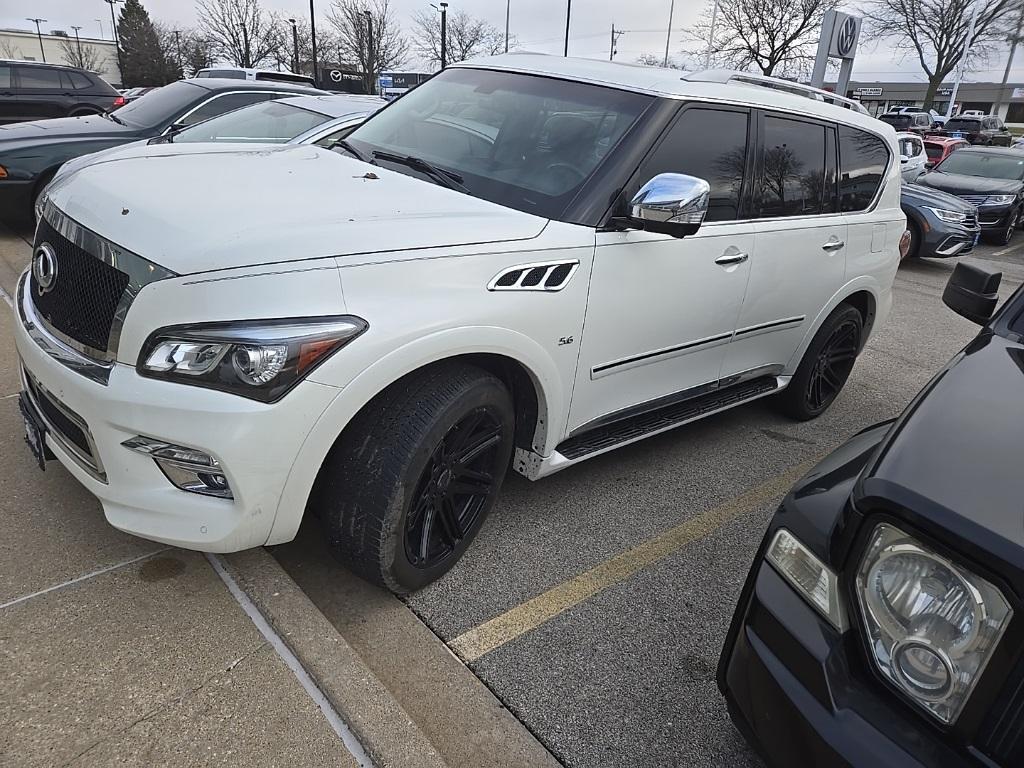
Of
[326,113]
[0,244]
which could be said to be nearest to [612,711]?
[326,113]

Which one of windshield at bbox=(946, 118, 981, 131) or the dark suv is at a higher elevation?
the dark suv

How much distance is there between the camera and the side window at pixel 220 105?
7.21 m

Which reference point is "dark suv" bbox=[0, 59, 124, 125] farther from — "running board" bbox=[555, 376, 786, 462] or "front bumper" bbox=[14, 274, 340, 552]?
"front bumper" bbox=[14, 274, 340, 552]

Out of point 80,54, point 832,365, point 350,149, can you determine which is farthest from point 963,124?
point 80,54

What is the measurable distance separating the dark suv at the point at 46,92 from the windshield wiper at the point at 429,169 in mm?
12090

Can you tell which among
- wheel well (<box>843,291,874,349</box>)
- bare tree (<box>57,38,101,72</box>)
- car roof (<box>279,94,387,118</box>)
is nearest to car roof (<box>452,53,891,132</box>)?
wheel well (<box>843,291,874,349</box>)

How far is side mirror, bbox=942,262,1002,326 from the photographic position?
2.92 meters

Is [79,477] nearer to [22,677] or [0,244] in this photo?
[22,677]

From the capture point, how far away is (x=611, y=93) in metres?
3.14

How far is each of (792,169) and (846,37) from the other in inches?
444

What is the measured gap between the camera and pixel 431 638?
2.52 metres

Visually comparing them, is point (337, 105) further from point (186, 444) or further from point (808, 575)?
point (808, 575)

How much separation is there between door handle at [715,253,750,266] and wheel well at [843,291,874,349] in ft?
4.49

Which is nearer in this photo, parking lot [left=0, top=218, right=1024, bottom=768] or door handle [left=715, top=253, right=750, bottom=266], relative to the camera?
parking lot [left=0, top=218, right=1024, bottom=768]
